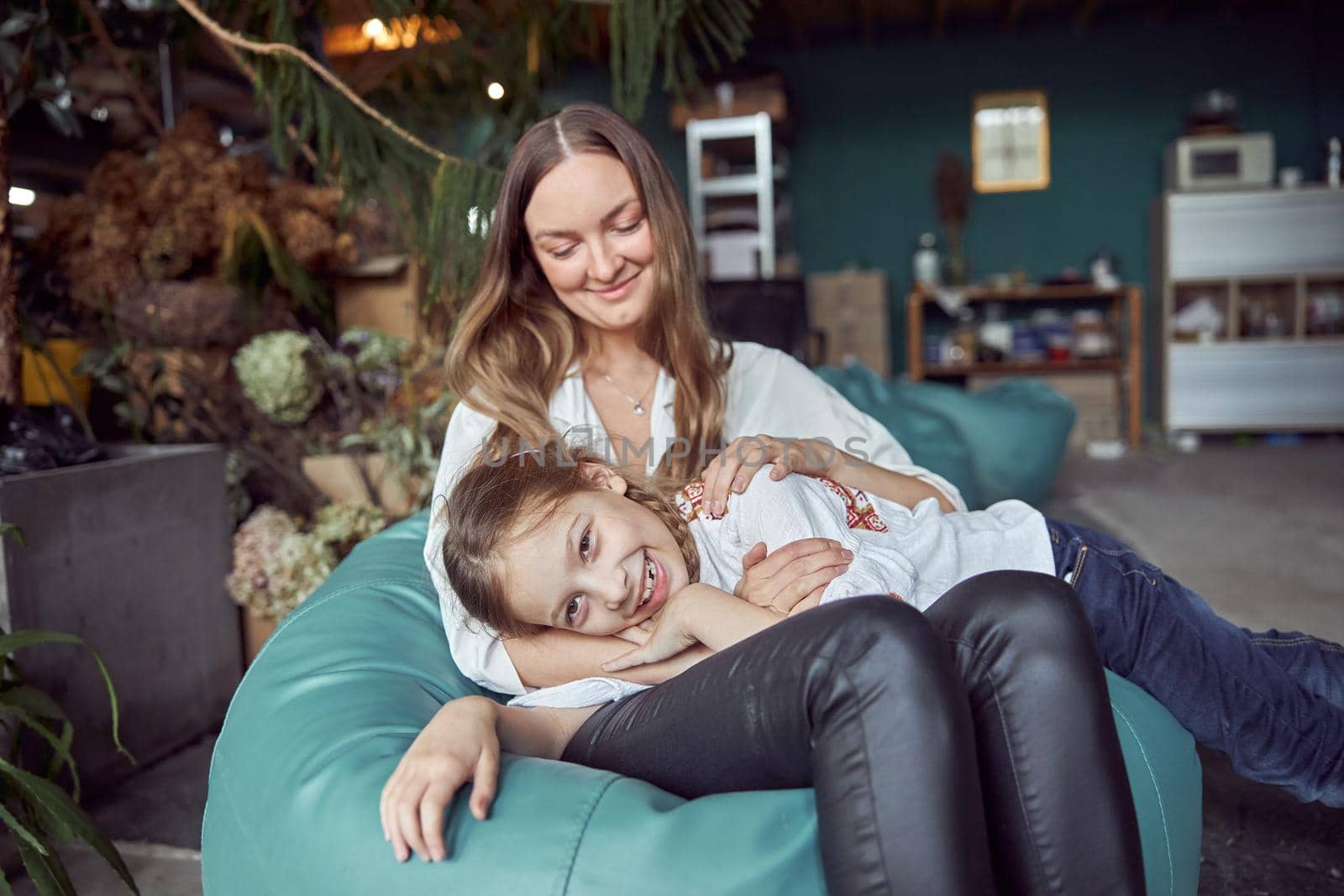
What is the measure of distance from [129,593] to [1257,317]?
6.18 m

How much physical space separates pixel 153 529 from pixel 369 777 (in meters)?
1.20

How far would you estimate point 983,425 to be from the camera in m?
3.62

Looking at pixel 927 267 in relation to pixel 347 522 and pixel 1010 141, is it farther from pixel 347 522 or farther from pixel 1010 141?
pixel 347 522

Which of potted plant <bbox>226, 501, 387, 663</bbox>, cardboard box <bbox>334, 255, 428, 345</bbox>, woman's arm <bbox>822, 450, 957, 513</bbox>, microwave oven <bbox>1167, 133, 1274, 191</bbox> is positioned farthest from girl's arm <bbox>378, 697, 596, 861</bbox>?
microwave oven <bbox>1167, 133, 1274, 191</bbox>

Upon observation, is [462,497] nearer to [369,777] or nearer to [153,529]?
[369,777]

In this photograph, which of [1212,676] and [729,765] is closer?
[729,765]

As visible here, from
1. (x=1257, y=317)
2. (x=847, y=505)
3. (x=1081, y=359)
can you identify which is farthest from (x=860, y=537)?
(x=1257, y=317)

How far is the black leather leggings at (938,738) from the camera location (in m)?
0.87

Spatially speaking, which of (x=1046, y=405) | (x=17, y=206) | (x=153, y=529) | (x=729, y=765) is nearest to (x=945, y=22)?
(x=1046, y=405)

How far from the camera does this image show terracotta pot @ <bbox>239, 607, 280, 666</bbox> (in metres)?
2.23

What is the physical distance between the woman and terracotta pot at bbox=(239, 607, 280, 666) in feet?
3.00

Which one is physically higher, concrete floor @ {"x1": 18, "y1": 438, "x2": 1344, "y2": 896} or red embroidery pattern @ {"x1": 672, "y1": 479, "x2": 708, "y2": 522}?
red embroidery pattern @ {"x1": 672, "y1": 479, "x2": 708, "y2": 522}

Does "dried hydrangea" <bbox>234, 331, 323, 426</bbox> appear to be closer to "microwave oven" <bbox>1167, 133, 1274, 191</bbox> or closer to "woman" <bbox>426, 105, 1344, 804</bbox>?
"woman" <bbox>426, 105, 1344, 804</bbox>

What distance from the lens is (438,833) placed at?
923mm
